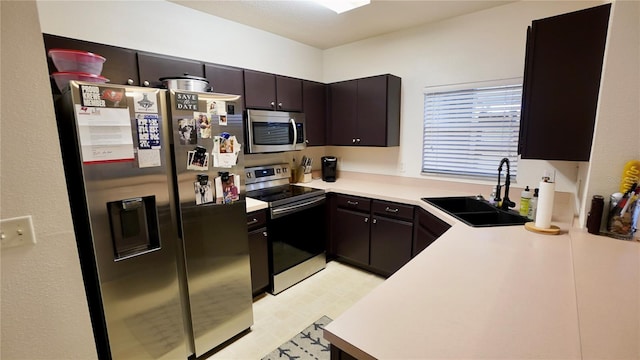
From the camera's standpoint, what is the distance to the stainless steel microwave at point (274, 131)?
269 cm

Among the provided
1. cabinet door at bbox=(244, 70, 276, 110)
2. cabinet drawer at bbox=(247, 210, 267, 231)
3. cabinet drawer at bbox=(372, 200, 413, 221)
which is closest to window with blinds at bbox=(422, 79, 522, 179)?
cabinet drawer at bbox=(372, 200, 413, 221)

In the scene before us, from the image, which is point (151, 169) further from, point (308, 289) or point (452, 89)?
point (452, 89)

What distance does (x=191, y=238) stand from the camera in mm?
1837

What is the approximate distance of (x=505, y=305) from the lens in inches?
38.6

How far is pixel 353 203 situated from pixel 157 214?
1.88 meters

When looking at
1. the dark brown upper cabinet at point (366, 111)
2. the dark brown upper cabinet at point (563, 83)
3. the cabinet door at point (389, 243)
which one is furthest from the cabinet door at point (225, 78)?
the dark brown upper cabinet at point (563, 83)

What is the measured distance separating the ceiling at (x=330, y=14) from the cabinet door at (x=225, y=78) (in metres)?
0.52

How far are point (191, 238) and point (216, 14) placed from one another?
2.04m

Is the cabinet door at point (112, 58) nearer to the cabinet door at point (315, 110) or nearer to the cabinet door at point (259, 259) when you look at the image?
the cabinet door at point (259, 259)

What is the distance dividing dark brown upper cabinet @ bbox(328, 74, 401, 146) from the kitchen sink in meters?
0.89

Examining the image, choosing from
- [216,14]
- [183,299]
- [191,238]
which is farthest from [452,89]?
[183,299]

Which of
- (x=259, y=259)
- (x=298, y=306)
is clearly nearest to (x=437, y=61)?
(x=259, y=259)

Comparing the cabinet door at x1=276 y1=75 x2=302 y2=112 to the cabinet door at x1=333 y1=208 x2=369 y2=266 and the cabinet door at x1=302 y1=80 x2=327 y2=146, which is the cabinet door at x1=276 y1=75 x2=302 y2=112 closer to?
the cabinet door at x1=302 y1=80 x2=327 y2=146

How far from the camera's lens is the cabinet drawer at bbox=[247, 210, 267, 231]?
239cm
